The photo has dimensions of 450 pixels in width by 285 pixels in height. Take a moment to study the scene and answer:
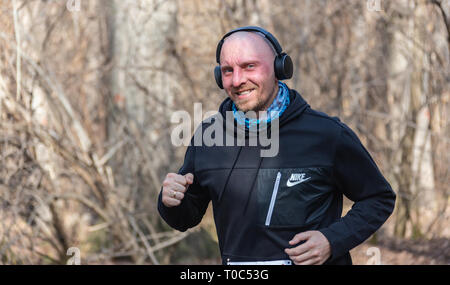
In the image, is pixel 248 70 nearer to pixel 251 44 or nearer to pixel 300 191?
pixel 251 44

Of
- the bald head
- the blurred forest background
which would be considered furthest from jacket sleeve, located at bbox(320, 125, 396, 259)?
the blurred forest background

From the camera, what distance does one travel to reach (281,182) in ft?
9.96

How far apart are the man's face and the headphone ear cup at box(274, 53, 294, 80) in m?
0.03

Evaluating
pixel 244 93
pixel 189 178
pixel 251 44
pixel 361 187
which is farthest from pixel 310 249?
pixel 251 44

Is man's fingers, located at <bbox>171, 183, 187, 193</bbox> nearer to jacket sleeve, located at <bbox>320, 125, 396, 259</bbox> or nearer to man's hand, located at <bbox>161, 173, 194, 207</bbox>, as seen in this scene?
man's hand, located at <bbox>161, 173, 194, 207</bbox>

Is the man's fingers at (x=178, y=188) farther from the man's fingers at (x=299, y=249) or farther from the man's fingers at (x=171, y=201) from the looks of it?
the man's fingers at (x=299, y=249)

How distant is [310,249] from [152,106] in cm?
506

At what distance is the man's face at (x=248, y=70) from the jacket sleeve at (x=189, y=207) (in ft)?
1.45

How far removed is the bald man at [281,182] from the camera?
2.99m

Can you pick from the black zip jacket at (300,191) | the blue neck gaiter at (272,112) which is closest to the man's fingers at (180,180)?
the black zip jacket at (300,191)

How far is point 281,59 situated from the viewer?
3182mm

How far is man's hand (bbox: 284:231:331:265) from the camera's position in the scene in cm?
286

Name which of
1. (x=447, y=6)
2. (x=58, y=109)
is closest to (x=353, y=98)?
(x=447, y=6)
